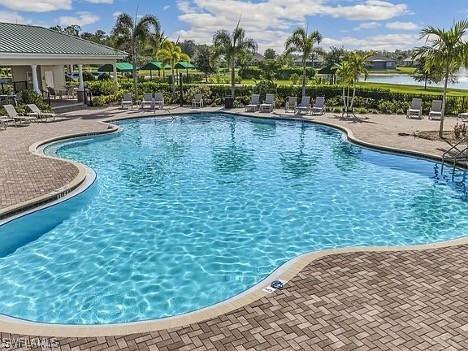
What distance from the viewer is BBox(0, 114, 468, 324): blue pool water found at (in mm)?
6973

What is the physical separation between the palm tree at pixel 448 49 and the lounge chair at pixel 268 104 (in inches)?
388

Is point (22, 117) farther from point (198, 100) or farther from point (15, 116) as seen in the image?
point (198, 100)

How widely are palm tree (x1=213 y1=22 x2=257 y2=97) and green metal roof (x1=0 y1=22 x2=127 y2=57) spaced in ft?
26.7

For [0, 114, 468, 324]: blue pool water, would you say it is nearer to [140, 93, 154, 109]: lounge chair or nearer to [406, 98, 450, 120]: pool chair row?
[406, 98, 450, 120]: pool chair row

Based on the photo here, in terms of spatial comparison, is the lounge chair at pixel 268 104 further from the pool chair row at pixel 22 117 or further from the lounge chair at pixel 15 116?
the lounge chair at pixel 15 116

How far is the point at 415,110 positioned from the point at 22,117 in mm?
20239

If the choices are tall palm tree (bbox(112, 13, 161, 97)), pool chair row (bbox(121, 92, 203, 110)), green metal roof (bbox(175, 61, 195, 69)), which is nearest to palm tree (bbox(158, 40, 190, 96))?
tall palm tree (bbox(112, 13, 161, 97))

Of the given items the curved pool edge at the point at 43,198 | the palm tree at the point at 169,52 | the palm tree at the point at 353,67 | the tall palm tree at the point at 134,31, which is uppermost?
the tall palm tree at the point at 134,31

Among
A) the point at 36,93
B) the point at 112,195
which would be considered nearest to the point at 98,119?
the point at 36,93

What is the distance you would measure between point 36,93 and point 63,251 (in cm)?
1922

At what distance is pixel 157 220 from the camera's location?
9.87 m

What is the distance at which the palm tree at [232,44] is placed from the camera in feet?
Answer: 88.7

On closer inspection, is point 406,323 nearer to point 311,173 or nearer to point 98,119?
point 311,173

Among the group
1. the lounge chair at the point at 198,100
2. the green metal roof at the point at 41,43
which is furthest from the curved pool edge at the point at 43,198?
the lounge chair at the point at 198,100
